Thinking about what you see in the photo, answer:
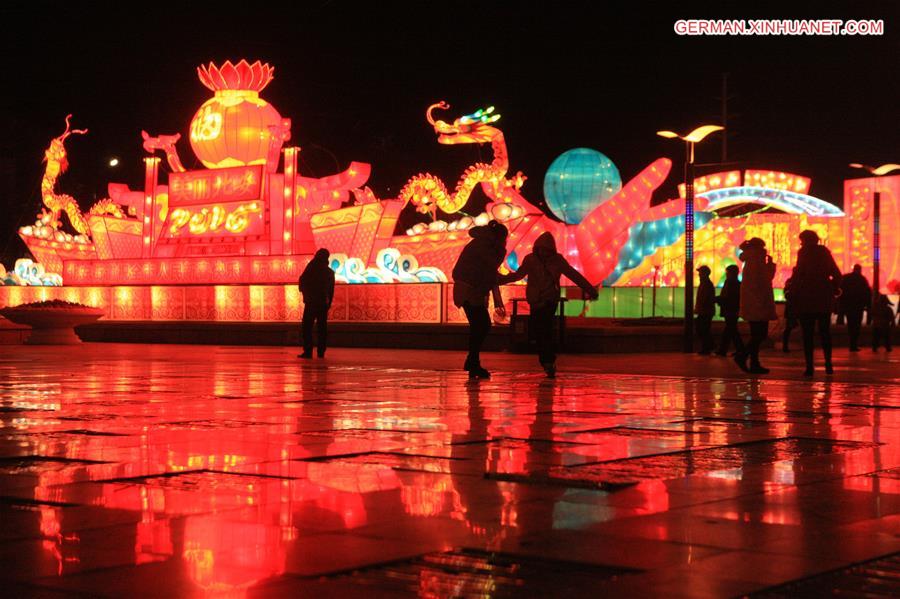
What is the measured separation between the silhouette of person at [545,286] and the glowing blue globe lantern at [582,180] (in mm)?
43013

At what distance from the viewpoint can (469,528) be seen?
4.40 metres

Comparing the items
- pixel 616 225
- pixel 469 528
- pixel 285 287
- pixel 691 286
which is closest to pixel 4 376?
pixel 469 528

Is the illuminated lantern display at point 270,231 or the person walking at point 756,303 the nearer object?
the person walking at point 756,303

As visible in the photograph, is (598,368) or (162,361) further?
(162,361)

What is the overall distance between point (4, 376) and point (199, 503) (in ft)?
32.1

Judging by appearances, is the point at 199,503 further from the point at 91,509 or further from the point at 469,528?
the point at 469,528

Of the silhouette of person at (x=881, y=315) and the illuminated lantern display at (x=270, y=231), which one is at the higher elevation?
the illuminated lantern display at (x=270, y=231)

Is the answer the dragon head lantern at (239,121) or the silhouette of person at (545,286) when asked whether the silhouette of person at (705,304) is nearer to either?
the silhouette of person at (545,286)

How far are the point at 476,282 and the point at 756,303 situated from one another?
342 centimetres

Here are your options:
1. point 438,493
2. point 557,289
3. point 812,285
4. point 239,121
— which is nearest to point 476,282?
point 557,289

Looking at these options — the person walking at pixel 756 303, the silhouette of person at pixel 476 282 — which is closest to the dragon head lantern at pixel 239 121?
the person walking at pixel 756 303

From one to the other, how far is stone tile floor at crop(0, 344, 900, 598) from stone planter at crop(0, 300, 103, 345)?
52.2ft

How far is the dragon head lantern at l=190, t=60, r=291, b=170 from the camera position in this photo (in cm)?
3703

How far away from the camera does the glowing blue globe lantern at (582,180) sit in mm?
56531
